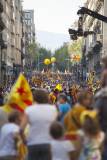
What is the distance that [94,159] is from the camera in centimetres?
1041

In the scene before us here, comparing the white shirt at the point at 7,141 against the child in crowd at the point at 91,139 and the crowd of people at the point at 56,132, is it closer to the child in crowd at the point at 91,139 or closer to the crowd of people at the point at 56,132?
the crowd of people at the point at 56,132

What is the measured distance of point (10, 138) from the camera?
439 inches

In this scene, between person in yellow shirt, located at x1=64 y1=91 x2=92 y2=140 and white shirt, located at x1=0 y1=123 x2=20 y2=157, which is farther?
white shirt, located at x1=0 y1=123 x2=20 y2=157

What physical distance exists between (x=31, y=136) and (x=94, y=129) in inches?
48.4

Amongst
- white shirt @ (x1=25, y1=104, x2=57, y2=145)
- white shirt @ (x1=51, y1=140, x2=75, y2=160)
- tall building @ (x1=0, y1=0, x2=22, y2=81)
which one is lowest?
tall building @ (x1=0, y1=0, x2=22, y2=81)

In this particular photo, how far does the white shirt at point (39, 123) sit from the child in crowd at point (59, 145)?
1.94ft

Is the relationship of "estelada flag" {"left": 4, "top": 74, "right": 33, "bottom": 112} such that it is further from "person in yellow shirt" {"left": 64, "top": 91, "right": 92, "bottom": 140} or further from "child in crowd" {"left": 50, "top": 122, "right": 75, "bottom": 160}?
"child in crowd" {"left": 50, "top": 122, "right": 75, "bottom": 160}

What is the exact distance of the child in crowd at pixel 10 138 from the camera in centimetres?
1109

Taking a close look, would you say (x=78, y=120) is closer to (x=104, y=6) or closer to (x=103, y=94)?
(x=103, y=94)

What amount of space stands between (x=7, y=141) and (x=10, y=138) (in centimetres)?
8

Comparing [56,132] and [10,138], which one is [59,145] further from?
[10,138]

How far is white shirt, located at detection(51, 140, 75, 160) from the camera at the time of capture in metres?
10.1

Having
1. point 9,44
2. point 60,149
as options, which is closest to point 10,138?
point 60,149

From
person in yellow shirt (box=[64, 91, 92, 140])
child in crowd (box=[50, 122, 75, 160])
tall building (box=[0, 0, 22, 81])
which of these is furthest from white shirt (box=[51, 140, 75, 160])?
tall building (box=[0, 0, 22, 81])
